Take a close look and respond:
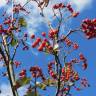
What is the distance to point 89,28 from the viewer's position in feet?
31.4

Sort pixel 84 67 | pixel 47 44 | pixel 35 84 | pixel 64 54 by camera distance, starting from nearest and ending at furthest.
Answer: pixel 35 84 < pixel 47 44 < pixel 64 54 < pixel 84 67

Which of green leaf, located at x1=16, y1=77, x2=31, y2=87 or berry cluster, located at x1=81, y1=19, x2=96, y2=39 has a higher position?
berry cluster, located at x1=81, y1=19, x2=96, y2=39

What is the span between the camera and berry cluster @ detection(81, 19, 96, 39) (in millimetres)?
9547

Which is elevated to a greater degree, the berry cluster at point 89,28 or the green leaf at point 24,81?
the berry cluster at point 89,28

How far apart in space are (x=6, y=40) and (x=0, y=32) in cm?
45

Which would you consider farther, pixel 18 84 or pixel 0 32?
pixel 0 32

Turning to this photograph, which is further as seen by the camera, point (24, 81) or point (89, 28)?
point (89, 28)

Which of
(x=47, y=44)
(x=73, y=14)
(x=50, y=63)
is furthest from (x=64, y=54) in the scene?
(x=47, y=44)

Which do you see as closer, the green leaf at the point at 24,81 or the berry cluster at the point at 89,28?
the green leaf at the point at 24,81

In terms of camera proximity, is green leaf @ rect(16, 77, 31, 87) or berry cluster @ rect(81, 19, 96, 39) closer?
green leaf @ rect(16, 77, 31, 87)

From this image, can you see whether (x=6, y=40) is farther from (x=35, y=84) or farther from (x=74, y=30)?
(x=35, y=84)

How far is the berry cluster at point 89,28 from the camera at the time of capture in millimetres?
9547

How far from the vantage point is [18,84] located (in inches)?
180

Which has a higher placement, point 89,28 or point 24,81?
point 89,28
